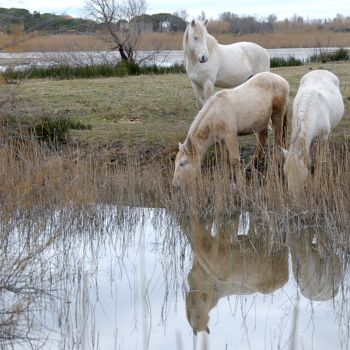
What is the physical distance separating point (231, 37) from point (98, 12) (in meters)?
15.5

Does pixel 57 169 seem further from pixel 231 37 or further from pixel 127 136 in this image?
pixel 231 37

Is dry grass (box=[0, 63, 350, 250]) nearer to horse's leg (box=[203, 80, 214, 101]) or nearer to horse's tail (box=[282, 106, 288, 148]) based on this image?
horse's tail (box=[282, 106, 288, 148])

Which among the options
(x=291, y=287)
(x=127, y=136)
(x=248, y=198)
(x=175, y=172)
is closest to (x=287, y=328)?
(x=291, y=287)

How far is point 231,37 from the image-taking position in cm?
3506

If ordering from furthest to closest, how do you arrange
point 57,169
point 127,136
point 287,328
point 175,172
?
point 127,136 < point 175,172 < point 57,169 < point 287,328

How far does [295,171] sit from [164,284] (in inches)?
80.6

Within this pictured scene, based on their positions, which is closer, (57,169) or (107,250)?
(107,250)

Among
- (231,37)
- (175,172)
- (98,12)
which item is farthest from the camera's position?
(231,37)

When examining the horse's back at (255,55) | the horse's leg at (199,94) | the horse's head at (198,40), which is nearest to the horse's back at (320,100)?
the horse's head at (198,40)

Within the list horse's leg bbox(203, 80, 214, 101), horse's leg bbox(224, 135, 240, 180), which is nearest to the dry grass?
horse's leg bbox(224, 135, 240, 180)

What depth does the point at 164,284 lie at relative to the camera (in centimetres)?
566

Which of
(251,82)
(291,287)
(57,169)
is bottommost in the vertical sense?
(291,287)

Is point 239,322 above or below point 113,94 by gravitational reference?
below

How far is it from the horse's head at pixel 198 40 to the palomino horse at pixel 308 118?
55.5 inches
